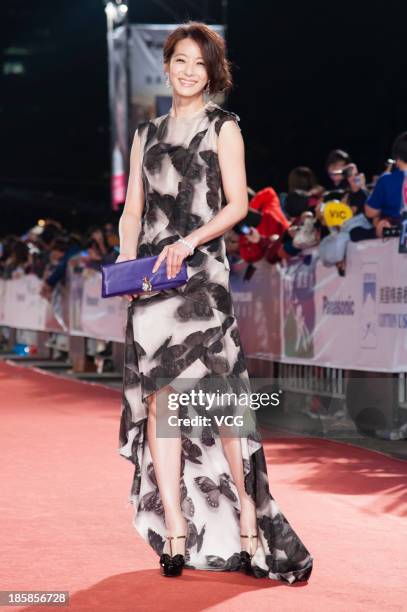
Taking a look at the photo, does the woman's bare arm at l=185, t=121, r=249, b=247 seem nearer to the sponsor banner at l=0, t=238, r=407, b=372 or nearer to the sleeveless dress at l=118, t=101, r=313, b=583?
the sleeveless dress at l=118, t=101, r=313, b=583

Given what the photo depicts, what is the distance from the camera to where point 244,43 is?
36094 mm

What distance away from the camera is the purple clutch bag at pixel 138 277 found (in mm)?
4020

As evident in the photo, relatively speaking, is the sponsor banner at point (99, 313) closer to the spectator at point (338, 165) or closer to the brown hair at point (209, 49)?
the spectator at point (338, 165)

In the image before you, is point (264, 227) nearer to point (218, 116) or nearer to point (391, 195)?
point (391, 195)

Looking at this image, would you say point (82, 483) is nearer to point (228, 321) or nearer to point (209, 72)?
point (228, 321)

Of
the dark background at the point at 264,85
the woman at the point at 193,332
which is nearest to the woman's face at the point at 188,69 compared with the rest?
the woman at the point at 193,332

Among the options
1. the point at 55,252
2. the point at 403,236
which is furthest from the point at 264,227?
the point at 55,252

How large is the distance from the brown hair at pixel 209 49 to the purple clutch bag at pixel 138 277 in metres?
0.69

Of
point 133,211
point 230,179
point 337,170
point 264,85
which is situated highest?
point 264,85

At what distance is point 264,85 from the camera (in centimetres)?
3722

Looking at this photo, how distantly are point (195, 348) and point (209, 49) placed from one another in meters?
1.04

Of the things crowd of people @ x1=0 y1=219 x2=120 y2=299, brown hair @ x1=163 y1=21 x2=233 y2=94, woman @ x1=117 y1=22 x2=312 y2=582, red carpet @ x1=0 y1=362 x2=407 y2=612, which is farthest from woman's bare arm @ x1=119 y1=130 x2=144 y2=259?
crowd of people @ x1=0 y1=219 x2=120 y2=299

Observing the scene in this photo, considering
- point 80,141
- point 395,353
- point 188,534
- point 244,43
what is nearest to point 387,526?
point 188,534

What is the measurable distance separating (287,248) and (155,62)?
539 inches
